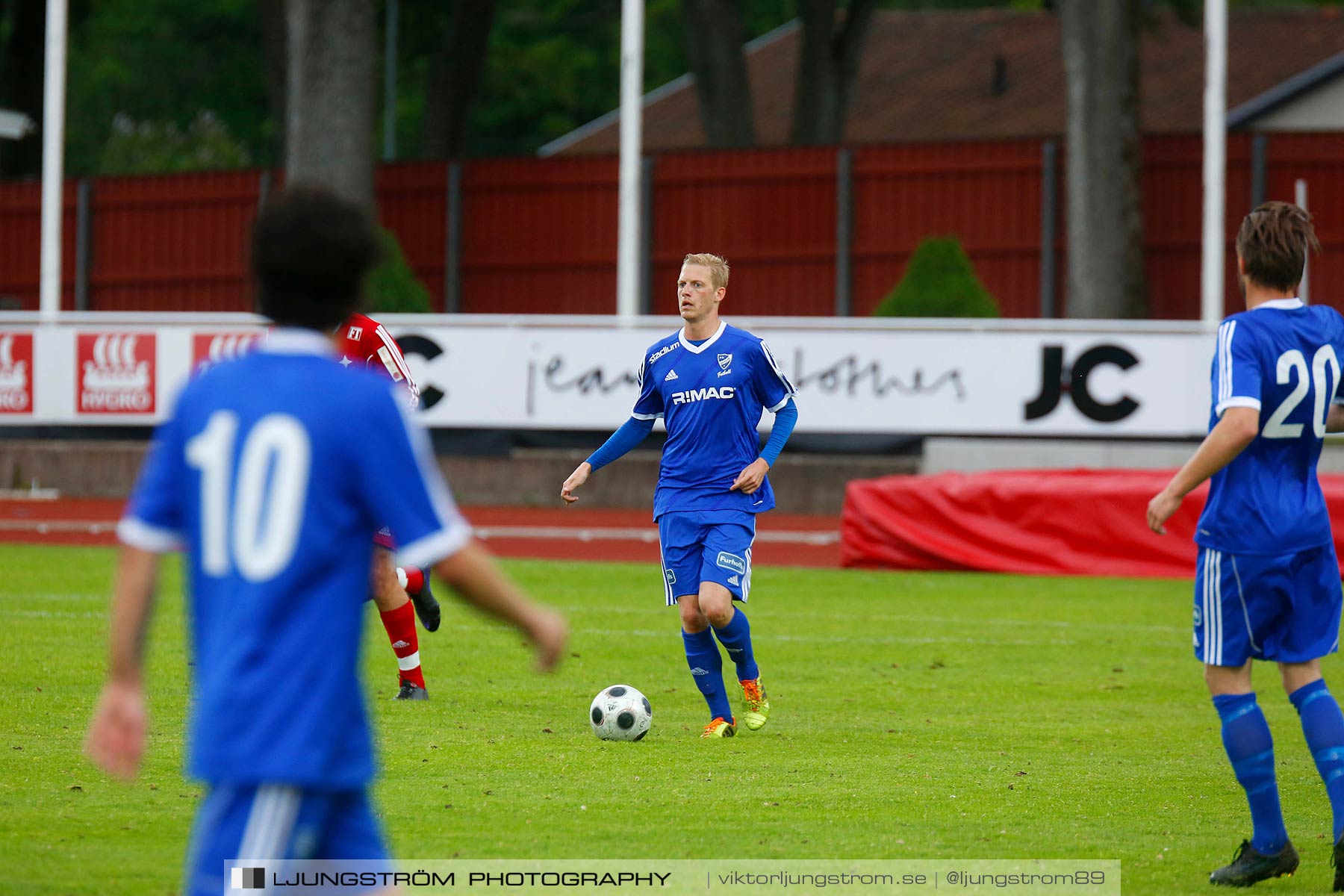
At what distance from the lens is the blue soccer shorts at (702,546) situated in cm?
819

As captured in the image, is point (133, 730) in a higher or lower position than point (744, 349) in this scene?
lower

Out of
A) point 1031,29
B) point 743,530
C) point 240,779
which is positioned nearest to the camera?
point 240,779

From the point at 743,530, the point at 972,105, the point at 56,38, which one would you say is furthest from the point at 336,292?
the point at 972,105

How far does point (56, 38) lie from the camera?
947 inches

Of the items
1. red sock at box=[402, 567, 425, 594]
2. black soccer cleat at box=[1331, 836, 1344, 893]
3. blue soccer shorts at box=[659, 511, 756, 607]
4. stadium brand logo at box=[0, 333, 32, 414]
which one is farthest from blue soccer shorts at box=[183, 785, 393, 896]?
stadium brand logo at box=[0, 333, 32, 414]

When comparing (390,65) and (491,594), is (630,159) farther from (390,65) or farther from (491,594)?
(390,65)

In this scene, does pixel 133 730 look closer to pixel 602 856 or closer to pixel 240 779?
pixel 240 779

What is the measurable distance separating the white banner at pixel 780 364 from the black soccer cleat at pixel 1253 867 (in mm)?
14578

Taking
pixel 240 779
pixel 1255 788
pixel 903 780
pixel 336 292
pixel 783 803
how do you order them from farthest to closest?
pixel 903 780
pixel 783 803
pixel 1255 788
pixel 336 292
pixel 240 779

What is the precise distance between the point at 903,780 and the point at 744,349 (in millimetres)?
2289

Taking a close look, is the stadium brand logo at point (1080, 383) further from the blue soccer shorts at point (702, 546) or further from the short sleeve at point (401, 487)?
the short sleeve at point (401, 487)

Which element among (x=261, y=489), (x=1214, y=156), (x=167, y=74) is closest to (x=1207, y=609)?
(x=261, y=489)

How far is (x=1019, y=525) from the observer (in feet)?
53.5

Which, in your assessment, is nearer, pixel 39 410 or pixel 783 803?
pixel 783 803
